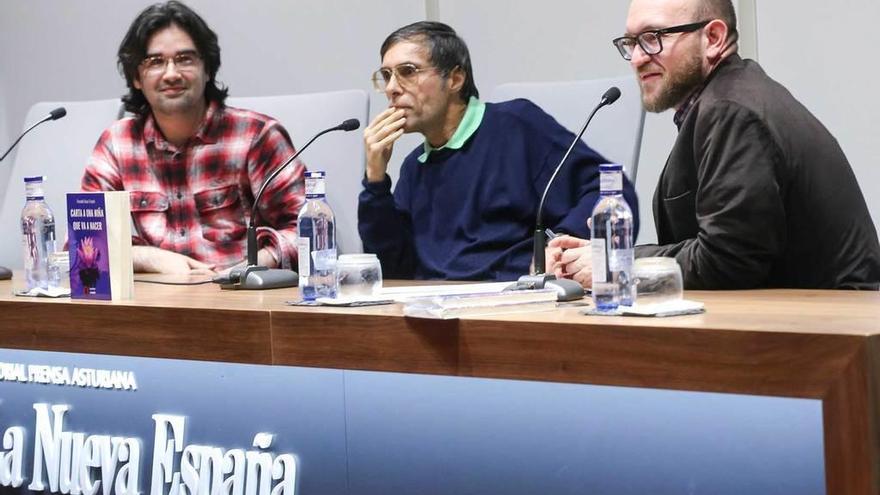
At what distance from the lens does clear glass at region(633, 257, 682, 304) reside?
147 centimetres

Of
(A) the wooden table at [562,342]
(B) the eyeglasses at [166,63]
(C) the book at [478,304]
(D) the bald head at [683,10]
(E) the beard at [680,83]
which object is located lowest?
(A) the wooden table at [562,342]

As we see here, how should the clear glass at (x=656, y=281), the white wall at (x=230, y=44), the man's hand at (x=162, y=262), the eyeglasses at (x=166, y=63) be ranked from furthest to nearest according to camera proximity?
the white wall at (x=230, y=44), the eyeglasses at (x=166, y=63), the man's hand at (x=162, y=262), the clear glass at (x=656, y=281)

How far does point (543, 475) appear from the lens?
1499 mm

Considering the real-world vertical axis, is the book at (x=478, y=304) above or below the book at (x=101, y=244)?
below

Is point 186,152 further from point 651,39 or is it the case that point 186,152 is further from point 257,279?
point 651,39

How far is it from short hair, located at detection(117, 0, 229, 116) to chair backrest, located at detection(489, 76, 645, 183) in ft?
2.95

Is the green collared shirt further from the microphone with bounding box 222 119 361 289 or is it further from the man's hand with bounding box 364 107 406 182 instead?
the microphone with bounding box 222 119 361 289

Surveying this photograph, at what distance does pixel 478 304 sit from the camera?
61.1 inches

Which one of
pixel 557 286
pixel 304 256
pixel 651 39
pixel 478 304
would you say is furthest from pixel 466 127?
pixel 478 304

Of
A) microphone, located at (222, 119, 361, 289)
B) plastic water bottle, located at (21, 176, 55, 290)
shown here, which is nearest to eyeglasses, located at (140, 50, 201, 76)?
plastic water bottle, located at (21, 176, 55, 290)

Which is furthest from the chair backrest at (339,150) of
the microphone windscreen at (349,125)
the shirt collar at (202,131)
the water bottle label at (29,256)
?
the water bottle label at (29,256)

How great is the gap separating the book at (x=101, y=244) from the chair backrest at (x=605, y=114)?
112cm

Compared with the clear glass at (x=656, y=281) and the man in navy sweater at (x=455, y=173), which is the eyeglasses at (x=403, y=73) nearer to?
the man in navy sweater at (x=455, y=173)

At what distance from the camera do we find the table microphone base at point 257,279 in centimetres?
212
